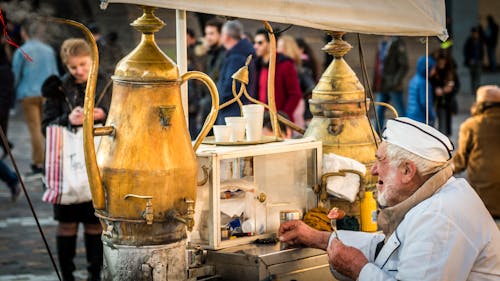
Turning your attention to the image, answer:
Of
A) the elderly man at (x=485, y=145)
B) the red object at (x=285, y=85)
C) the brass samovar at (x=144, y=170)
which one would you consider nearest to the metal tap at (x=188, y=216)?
the brass samovar at (x=144, y=170)

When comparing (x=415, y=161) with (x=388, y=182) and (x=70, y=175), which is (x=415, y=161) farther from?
(x=70, y=175)

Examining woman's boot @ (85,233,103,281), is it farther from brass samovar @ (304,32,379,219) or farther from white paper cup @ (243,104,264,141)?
white paper cup @ (243,104,264,141)

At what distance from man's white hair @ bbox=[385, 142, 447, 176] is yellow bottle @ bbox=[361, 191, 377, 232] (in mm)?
1020

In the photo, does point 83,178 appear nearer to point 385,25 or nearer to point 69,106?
point 69,106

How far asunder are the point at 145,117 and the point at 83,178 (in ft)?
8.57

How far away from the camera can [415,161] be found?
4133 millimetres

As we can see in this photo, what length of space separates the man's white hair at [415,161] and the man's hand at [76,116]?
2.95 metres

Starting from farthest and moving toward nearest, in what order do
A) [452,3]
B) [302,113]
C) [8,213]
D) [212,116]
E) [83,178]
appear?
[452,3], [302,113], [8,213], [83,178], [212,116]

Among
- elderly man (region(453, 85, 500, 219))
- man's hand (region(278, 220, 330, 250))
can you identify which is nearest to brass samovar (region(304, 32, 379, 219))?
man's hand (region(278, 220, 330, 250))

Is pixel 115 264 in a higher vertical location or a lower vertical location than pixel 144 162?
lower

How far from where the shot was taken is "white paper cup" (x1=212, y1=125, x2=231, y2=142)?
4746mm

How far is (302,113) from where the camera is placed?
11.3 m

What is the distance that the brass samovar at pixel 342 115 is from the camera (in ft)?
17.3

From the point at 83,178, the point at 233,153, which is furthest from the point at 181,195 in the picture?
the point at 83,178
